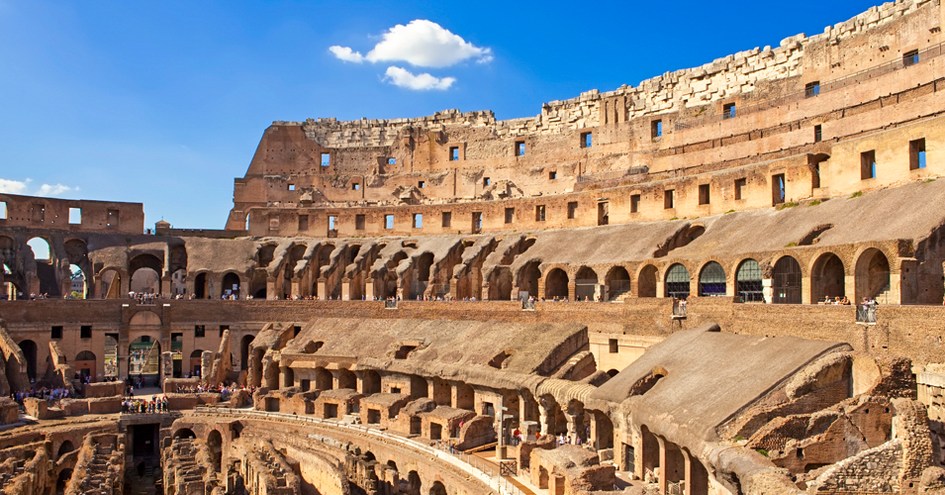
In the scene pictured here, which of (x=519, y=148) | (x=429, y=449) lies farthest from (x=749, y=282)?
(x=519, y=148)

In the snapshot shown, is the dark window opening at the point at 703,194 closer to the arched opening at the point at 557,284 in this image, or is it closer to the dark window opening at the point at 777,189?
the dark window opening at the point at 777,189

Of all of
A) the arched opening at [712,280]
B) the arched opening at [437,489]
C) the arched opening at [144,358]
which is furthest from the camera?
the arched opening at [144,358]

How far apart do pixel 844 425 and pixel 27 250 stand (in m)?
48.8

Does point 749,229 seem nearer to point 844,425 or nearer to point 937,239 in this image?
point 937,239

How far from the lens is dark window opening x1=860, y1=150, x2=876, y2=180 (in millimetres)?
31234

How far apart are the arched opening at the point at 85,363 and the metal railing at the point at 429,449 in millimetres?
10853

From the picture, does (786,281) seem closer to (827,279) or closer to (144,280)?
(827,279)

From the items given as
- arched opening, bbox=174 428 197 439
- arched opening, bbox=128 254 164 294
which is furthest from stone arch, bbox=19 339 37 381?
arched opening, bbox=174 428 197 439

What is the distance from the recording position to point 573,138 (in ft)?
169

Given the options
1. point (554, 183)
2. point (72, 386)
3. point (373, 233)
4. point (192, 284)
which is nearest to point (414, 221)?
point (373, 233)

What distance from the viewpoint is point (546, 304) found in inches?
1492

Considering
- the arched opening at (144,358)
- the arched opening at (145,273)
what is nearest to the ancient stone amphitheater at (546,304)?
the arched opening at (145,273)

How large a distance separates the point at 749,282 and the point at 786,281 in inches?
65.5

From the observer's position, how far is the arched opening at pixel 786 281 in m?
29.5
